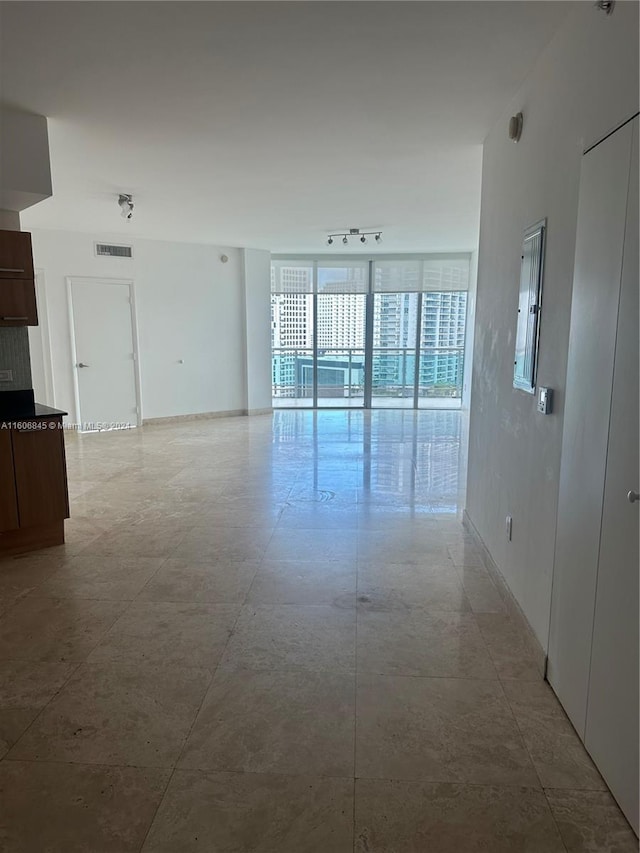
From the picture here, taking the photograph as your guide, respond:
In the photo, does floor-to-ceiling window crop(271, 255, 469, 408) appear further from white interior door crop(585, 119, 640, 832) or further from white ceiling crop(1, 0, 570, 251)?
white interior door crop(585, 119, 640, 832)


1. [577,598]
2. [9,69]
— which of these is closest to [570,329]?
[577,598]

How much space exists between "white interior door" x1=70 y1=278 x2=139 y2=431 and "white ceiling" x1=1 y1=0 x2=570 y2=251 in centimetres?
235

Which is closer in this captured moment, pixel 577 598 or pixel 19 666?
pixel 577 598

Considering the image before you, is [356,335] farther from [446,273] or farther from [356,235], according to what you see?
[356,235]

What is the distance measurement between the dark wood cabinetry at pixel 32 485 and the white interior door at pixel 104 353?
4.47 meters

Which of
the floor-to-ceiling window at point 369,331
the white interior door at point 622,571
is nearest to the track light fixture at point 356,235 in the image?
the floor-to-ceiling window at point 369,331

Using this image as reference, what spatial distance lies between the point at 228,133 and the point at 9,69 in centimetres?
130

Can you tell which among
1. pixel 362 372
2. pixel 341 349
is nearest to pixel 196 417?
pixel 341 349

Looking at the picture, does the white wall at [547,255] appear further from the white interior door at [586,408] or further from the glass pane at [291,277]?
the glass pane at [291,277]

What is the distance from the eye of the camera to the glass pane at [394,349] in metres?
9.85

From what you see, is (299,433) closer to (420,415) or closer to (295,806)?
(420,415)

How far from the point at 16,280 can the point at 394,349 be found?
7346mm

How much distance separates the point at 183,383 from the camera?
345 inches

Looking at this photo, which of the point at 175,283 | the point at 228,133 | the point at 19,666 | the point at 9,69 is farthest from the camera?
the point at 175,283
